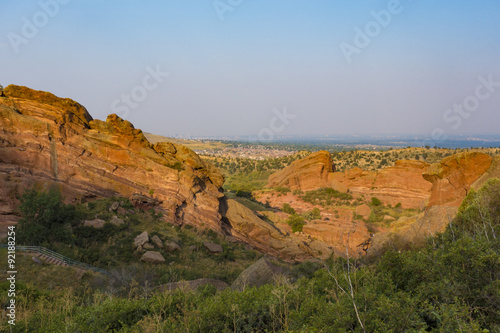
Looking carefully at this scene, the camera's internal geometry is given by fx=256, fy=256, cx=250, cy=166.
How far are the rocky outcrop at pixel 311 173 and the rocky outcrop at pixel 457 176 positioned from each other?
1798 cm

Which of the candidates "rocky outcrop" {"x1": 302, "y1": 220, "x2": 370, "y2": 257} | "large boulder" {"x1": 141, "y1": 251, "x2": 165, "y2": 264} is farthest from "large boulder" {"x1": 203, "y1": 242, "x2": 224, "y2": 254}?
"rocky outcrop" {"x1": 302, "y1": 220, "x2": 370, "y2": 257}

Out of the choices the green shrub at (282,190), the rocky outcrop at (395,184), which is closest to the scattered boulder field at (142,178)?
the rocky outcrop at (395,184)

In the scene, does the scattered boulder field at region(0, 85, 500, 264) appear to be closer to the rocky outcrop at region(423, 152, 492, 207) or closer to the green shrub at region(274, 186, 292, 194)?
the rocky outcrop at region(423, 152, 492, 207)

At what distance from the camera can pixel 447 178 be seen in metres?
25.8

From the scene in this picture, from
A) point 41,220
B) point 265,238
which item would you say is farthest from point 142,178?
point 265,238

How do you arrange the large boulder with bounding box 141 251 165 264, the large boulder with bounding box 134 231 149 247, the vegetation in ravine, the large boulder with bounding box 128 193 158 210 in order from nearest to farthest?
the vegetation in ravine
the large boulder with bounding box 141 251 165 264
the large boulder with bounding box 134 231 149 247
the large boulder with bounding box 128 193 158 210

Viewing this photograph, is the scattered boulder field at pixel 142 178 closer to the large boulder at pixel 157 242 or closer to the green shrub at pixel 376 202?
the large boulder at pixel 157 242

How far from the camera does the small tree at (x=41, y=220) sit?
13.4m

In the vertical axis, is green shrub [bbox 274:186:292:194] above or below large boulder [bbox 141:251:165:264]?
below

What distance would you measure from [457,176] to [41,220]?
3387 cm

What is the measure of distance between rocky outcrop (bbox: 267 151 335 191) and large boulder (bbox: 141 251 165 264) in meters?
32.4

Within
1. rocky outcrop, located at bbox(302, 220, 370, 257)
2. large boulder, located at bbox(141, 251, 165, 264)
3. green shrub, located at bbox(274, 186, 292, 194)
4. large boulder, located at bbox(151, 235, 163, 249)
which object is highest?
large boulder, located at bbox(151, 235, 163, 249)

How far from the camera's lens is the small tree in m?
13.4

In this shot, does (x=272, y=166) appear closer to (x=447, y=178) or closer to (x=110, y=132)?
(x=447, y=178)
